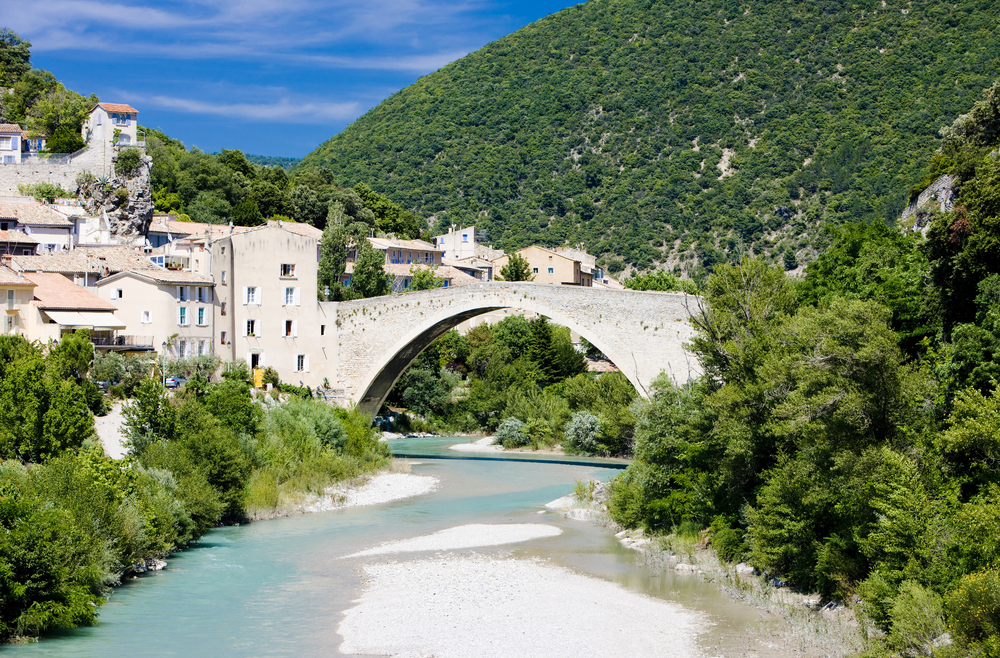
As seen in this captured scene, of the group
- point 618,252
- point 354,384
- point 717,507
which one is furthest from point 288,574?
point 618,252

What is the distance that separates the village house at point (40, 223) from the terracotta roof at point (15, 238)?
2.07 metres

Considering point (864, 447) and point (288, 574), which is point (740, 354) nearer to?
point (864, 447)

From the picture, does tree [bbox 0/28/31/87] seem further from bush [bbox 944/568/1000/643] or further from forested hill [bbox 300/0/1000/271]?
bush [bbox 944/568/1000/643]

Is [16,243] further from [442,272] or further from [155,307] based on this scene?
[442,272]

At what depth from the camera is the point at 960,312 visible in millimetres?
16500

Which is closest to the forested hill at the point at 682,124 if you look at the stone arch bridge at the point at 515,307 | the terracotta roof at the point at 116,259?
the stone arch bridge at the point at 515,307

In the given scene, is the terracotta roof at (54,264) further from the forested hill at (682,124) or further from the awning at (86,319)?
the forested hill at (682,124)

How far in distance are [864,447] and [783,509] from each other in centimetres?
216

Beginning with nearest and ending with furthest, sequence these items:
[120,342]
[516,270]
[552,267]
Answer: [120,342], [516,270], [552,267]

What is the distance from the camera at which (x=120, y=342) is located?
31.6 meters

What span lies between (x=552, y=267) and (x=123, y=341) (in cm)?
2974

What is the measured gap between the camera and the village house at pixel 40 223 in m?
40.3

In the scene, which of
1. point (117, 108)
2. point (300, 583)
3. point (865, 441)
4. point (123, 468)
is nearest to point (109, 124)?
point (117, 108)

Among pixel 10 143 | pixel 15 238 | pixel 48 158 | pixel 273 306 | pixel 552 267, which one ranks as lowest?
pixel 273 306
